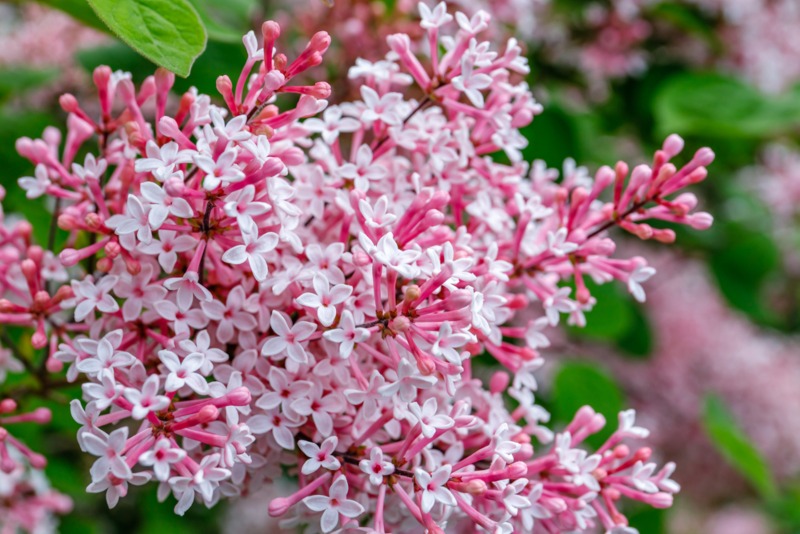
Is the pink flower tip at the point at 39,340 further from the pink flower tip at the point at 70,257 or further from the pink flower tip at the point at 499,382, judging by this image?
the pink flower tip at the point at 499,382

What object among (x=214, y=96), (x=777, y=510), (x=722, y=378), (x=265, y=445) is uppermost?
(x=214, y=96)

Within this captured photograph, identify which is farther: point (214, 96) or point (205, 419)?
point (214, 96)

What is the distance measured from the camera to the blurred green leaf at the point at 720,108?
1.58m

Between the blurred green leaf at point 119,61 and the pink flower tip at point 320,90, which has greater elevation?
the pink flower tip at point 320,90

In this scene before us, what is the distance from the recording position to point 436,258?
0.73 m

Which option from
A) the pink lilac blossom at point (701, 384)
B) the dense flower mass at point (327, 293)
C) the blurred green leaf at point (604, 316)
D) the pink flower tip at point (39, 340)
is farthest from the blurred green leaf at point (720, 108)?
the pink flower tip at point (39, 340)

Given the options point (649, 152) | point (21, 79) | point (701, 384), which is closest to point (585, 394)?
point (649, 152)

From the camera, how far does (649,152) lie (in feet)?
6.46

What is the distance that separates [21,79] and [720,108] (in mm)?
1335

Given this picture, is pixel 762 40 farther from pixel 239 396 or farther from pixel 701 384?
pixel 239 396

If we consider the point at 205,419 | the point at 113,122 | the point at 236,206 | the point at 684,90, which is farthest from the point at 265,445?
the point at 684,90

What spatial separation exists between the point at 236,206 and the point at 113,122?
0.26 meters

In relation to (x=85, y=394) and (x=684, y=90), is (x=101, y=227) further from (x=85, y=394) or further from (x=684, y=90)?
(x=684, y=90)

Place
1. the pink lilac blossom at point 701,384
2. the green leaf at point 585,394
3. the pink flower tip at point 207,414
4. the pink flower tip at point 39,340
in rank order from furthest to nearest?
the pink lilac blossom at point 701,384
the green leaf at point 585,394
the pink flower tip at point 39,340
the pink flower tip at point 207,414
